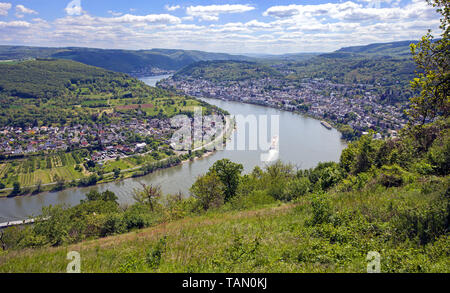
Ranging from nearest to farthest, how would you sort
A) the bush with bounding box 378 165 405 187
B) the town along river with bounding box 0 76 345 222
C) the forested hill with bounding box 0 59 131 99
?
1. the bush with bounding box 378 165 405 187
2. the town along river with bounding box 0 76 345 222
3. the forested hill with bounding box 0 59 131 99

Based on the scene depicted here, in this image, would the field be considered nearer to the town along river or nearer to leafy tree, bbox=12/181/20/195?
leafy tree, bbox=12/181/20/195

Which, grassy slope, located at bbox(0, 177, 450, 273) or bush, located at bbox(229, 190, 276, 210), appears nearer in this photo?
grassy slope, located at bbox(0, 177, 450, 273)

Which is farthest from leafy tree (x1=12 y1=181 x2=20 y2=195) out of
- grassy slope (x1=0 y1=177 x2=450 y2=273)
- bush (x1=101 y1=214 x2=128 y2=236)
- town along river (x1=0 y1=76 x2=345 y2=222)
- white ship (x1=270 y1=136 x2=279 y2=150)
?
white ship (x1=270 y1=136 x2=279 y2=150)

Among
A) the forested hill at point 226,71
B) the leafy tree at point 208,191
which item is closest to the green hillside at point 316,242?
the leafy tree at point 208,191

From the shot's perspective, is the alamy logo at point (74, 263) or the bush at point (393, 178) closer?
the alamy logo at point (74, 263)

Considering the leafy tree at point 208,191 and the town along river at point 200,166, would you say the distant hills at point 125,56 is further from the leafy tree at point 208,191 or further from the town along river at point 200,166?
the leafy tree at point 208,191

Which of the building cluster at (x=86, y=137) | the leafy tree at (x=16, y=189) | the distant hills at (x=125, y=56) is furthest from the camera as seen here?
the distant hills at (x=125, y=56)
